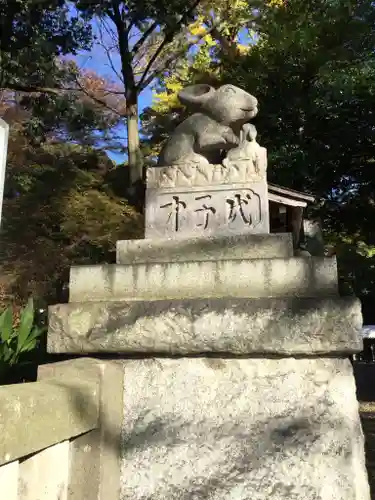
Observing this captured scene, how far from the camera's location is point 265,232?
2.34 m

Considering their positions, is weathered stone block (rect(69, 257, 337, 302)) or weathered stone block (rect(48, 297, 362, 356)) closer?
weathered stone block (rect(48, 297, 362, 356))

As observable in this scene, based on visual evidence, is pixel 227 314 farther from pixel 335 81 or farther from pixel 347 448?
pixel 335 81

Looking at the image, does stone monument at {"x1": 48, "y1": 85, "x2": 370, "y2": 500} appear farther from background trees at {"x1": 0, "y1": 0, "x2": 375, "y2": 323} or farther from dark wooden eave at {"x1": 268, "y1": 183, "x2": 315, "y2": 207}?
background trees at {"x1": 0, "y1": 0, "x2": 375, "y2": 323}

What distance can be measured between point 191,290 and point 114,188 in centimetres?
972

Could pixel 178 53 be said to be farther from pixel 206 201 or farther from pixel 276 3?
pixel 206 201

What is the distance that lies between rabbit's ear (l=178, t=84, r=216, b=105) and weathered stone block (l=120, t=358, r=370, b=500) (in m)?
1.45

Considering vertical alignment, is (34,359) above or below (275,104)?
below

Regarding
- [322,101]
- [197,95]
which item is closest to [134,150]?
[322,101]

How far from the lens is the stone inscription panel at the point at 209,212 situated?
235 centimetres

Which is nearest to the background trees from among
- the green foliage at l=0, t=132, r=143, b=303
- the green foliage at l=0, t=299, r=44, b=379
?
the green foliage at l=0, t=132, r=143, b=303

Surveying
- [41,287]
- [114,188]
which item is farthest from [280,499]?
[114,188]

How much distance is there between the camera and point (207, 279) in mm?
2004

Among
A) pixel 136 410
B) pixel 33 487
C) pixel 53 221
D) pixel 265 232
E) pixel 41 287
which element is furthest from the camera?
pixel 53 221

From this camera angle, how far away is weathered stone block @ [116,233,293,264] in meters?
2.15
